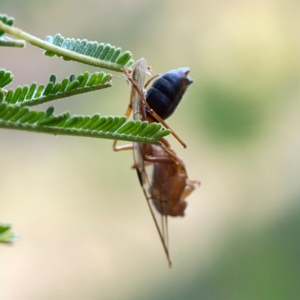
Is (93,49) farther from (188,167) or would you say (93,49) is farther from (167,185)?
(188,167)

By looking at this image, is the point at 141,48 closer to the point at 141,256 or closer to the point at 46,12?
the point at 46,12

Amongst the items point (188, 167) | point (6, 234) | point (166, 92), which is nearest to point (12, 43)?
point (6, 234)

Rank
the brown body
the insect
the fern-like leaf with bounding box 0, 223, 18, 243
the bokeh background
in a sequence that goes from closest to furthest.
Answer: the fern-like leaf with bounding box 0, 223, 18, 243 → the insect → the brown body → the bokeh background

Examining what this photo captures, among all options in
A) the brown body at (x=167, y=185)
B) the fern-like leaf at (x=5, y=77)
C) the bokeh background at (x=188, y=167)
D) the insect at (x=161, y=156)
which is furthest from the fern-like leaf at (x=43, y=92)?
the bokeh background at (x=188, y=167)

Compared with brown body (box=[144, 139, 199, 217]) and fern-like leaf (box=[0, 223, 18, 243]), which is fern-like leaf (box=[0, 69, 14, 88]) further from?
brown body (box=[144, 139, 199, 217])

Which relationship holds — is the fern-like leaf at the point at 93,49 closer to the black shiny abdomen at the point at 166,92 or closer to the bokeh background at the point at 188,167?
the black shiny abdomen at the point at 166,92

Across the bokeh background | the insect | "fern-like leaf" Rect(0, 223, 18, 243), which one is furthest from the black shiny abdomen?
the bokeh background
